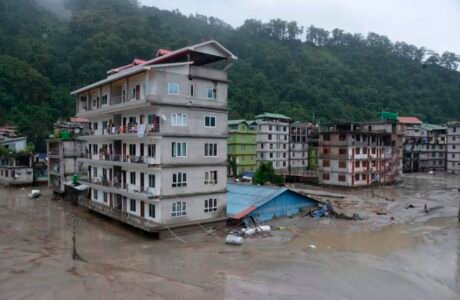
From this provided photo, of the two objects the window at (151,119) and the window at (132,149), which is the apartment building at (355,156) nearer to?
the window at (132,149)

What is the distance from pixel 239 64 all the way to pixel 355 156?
76.9m

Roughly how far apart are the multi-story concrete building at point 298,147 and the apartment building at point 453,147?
33169 millimetres

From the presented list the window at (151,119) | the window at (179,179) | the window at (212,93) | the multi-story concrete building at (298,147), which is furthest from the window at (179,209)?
the multi-story concrete building at (298,147)

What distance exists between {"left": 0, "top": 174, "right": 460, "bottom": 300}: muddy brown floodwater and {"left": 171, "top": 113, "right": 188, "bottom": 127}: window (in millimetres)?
8354

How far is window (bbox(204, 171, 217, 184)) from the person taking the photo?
96.0 feet

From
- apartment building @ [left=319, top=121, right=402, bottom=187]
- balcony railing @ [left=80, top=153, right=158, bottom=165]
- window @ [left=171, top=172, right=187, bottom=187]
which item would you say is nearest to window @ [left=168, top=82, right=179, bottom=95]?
balcony railing @ [left=80, top=153, right=158, bottom=165]

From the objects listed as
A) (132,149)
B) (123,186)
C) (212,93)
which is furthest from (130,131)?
(212,93)

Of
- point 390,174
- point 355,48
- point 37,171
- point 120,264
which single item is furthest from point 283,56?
point 120,264

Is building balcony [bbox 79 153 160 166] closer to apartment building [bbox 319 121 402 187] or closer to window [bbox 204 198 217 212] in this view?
window [bbox 204 198 217 212]

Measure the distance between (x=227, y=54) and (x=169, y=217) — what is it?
44.2 ft

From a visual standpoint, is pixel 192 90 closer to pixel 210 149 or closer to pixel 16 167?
pixel 210 149

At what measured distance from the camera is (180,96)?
27.6m

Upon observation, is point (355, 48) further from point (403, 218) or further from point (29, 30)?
point (403, 218)

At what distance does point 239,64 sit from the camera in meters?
128
